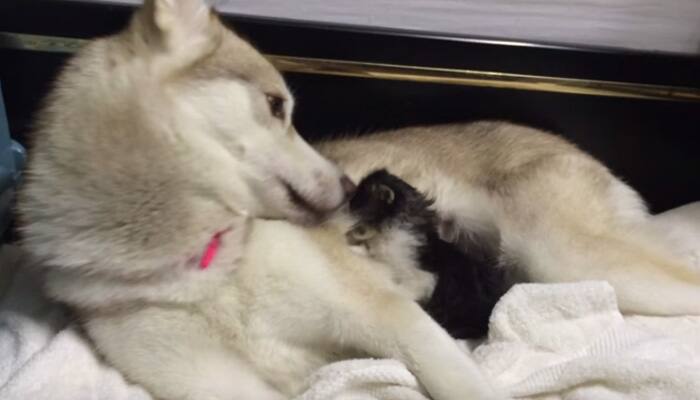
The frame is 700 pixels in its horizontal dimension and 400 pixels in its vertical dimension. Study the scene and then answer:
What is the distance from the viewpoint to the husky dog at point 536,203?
1564mm

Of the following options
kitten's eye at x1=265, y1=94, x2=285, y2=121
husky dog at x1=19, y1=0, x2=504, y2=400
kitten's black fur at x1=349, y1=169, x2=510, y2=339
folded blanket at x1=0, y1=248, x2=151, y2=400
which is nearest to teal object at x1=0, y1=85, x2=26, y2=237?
folded blanket at x1=0, y1=248, x2=151, y2=400

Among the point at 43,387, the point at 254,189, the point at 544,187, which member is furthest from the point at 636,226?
the point at 43,387

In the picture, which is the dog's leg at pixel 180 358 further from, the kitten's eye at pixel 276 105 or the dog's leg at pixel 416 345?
the kitten's eye at pixel 276 105

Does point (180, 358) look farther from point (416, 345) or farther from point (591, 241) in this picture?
point (591, 241)

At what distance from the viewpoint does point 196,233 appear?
1.39 meters

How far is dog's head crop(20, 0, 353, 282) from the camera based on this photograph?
52.6 inches

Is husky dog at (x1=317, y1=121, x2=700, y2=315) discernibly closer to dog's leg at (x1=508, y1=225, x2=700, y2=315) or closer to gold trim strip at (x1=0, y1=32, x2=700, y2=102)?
dog's leg at (x1=508, y1=225, x2=700, y2=315)

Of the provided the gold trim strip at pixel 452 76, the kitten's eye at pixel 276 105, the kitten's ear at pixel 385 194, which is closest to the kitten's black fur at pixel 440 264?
the kitten's ear at pixel 385 194

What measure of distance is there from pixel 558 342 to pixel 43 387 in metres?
0.90

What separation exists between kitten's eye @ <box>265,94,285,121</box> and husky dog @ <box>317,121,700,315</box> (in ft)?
1.01

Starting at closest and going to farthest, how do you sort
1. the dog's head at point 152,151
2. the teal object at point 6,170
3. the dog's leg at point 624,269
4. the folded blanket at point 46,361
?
the dog's head at point 152,151
the folded blanket at point 46,361
the dog's leg at point 624,269
the teal object at point 6,170

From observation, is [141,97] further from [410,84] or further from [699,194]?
[699,194]

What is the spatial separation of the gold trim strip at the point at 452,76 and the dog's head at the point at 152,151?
1.55 feet

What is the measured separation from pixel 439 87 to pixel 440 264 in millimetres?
479
